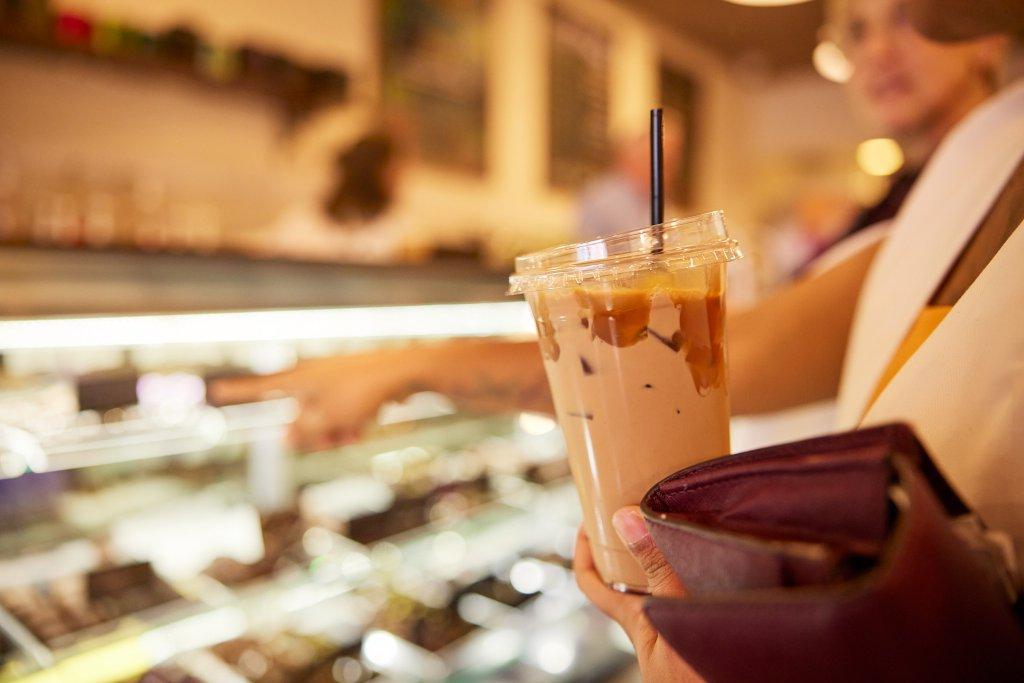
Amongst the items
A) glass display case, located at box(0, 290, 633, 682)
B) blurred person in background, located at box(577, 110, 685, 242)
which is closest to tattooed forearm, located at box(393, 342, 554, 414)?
glass display case, located at box(0, 290, 633, 682)

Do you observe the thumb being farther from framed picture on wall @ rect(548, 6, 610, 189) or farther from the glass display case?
framed picture on wall @ rect(548, 6, 610, 189)

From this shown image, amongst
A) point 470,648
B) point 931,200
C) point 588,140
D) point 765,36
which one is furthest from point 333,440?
point 765,36

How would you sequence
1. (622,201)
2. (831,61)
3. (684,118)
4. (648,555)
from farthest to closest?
(684,118) < (622,201) < (831,61) < (648,555)

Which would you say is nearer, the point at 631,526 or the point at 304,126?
the point at 631,526

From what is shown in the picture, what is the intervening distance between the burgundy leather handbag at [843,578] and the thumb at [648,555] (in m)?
0.10

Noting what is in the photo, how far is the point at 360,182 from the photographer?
3.72 meters

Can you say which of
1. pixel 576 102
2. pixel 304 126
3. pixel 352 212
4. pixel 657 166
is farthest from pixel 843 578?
pixel 576 102

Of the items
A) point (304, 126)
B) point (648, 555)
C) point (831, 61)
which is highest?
point (304, 126)

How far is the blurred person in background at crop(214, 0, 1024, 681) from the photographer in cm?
52

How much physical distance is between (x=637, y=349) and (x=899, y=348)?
34cm

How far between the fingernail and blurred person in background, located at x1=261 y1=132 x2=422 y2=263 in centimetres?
295

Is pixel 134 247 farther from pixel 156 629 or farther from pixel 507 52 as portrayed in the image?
pixel 507 52

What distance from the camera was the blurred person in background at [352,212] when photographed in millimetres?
3500

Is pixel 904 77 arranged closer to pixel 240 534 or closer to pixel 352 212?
pixel 240 534
